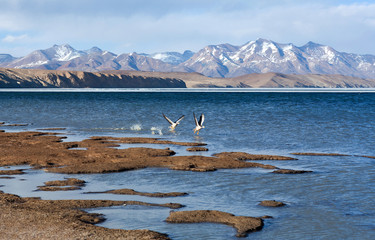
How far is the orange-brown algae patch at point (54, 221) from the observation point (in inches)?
490

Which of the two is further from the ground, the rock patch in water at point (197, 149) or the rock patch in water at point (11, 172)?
the rock patch in water at point (197, 149)

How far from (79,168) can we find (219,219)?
33.2 ft

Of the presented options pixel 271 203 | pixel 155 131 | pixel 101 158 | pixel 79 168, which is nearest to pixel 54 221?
pixel 271 203

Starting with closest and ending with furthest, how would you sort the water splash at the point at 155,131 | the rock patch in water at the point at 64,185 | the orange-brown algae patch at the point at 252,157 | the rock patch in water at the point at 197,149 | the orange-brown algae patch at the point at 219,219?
the orange-brown algae patch at the point at 219,219
the rock patch in water at the point at 64,185
the orange-brown algae patch at the point at 252,157
the rock patch in water at the point at 197,149
the water splash at the point at 155,131

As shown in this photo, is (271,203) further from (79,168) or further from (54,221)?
(79,168)

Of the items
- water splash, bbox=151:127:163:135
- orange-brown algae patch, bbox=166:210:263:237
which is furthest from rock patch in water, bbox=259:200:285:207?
water splash, bbox=151:127:163:135

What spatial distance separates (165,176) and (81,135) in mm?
19700

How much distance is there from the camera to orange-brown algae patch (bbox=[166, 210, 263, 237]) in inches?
537

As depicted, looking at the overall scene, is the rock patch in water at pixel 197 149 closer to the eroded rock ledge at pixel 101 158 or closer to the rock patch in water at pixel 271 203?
the eroded rock ledge at pixel 101 158

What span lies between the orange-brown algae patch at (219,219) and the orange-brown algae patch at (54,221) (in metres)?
1.62

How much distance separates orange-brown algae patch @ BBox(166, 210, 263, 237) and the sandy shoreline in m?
0.02

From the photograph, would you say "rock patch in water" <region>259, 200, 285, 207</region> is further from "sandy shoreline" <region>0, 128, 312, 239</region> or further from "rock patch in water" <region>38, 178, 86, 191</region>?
"rock patch in water" <region>38, 178, 86, 191</region>

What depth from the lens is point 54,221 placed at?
13.6 m

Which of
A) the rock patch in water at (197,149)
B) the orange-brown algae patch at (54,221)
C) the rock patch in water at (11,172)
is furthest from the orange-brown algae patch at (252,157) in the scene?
the orange-brown algae patch at (54,221)
